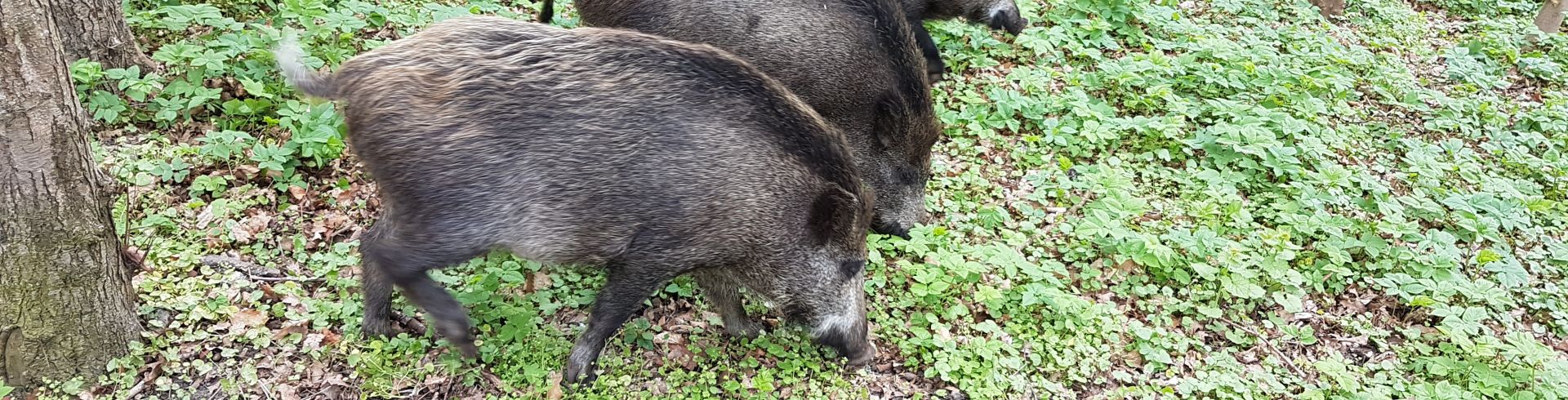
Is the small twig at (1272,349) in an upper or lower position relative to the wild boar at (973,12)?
lower

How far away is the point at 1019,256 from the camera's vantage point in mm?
3916

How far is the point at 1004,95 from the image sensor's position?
210 inches

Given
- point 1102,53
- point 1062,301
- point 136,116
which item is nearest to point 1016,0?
point 1102,53

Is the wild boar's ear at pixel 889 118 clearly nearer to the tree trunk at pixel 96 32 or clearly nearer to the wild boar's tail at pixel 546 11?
the wild boar's tail at pixel 546 11

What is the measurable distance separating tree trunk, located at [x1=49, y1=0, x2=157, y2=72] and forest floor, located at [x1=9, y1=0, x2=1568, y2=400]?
0.10 meters

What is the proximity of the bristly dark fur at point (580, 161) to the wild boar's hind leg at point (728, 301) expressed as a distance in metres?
0.14

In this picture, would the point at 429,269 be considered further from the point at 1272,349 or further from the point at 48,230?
the point at 1272,349

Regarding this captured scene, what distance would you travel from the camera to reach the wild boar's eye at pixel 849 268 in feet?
11.4

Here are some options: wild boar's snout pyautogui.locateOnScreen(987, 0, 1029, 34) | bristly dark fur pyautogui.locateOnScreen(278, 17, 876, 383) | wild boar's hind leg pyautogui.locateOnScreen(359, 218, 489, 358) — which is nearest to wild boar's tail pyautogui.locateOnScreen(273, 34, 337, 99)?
bristly dark fur pyautogui.locateOnScreen(278, 17, 876, 383)

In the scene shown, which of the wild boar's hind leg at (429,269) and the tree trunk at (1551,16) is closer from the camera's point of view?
the wild boar's hind leg at (429,269)

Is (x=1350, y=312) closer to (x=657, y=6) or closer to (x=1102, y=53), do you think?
(x=1102, y=53)

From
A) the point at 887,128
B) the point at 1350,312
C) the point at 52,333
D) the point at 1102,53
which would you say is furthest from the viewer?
the point at 1102,53

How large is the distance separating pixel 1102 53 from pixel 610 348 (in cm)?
413

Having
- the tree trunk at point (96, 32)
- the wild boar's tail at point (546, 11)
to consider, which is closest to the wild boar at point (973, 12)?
the wild boar's tail at point (546, 11)
